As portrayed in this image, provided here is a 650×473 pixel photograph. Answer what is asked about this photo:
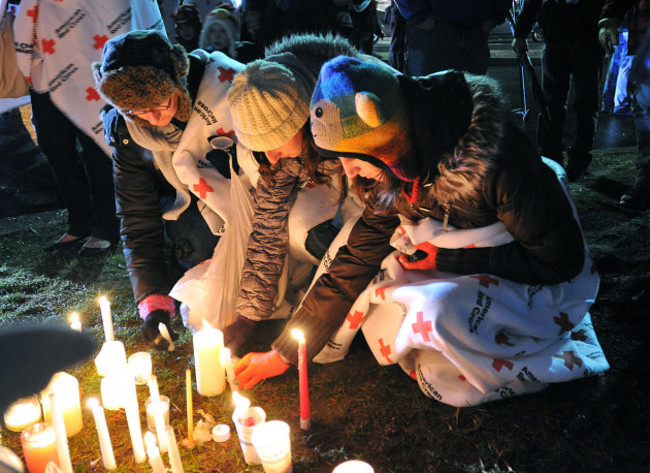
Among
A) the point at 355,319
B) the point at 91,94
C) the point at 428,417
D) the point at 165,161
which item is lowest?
A: the point at 428,417

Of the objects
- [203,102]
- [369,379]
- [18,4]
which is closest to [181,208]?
[203,102]

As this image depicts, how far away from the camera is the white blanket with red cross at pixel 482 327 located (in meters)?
1.93

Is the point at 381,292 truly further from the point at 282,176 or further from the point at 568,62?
the point at 568,62

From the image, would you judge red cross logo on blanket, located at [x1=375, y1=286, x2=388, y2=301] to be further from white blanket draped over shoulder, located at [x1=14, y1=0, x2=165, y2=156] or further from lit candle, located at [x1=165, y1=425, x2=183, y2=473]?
white blanket draped over shoulder, located at [x1=14, y1=0, x2=165, y2=156]

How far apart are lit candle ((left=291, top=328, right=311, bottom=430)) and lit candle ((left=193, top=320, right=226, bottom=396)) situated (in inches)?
15.2

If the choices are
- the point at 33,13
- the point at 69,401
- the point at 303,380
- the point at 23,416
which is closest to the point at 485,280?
the point at 303,380

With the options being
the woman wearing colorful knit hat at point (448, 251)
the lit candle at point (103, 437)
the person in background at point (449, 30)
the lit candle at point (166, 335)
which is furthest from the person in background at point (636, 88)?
the lit candle at point (103, 437)

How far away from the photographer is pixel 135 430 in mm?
1830

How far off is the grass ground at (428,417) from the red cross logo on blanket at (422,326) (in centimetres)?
36

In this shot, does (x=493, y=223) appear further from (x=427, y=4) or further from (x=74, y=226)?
(x=74, y=226)

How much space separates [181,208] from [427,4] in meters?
2.03

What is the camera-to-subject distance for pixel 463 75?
1.87m

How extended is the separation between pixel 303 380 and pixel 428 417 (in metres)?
0.54

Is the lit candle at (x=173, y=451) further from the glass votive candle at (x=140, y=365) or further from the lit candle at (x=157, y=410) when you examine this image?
the glass votive candle at (x=140, y=365)
